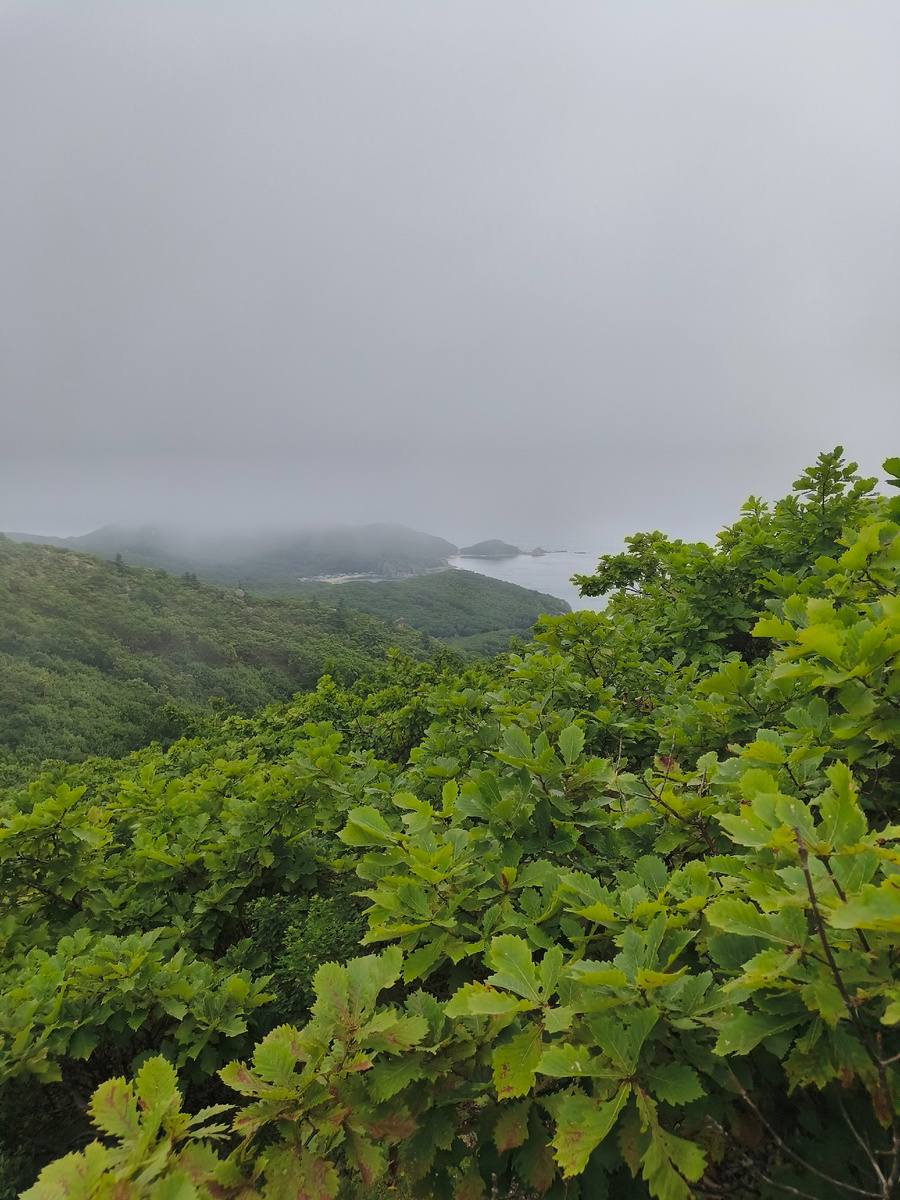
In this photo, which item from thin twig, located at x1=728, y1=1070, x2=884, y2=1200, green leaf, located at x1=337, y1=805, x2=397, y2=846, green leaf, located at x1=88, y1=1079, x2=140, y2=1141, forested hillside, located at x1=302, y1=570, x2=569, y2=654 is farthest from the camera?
forested hillside, located at x1=302, y1=570, x2=569, y2=654

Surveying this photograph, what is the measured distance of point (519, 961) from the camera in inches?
56.2

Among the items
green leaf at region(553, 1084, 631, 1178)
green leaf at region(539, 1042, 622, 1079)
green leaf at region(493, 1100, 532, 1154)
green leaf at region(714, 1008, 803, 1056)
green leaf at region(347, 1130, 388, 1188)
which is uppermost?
green leaf at region(714, 1008, 803, 1056)

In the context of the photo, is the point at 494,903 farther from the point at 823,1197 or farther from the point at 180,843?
the point at 180,843

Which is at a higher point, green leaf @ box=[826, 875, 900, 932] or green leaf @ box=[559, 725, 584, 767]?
green leaf @ box=[826, 875, 900, 932]

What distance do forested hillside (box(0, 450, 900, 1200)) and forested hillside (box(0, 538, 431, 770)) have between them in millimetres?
48054

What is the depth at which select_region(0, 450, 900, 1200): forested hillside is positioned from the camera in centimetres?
122

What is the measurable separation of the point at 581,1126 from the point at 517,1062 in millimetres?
207

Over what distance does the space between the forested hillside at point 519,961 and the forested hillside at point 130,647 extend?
48054 millimetres

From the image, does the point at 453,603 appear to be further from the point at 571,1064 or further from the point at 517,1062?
the point at 571,1064

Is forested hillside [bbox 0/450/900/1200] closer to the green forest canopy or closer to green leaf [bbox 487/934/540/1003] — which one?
green leaf [bbox 487/934/540/1003]

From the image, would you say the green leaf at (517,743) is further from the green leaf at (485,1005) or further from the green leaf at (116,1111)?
the green leaf at (116,1111)

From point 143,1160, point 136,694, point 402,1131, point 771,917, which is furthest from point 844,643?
point 136,694

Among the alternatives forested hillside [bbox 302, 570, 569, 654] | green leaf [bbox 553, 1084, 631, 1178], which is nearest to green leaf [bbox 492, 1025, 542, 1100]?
green leaf [bbox 553, 1084, 631, 1178]

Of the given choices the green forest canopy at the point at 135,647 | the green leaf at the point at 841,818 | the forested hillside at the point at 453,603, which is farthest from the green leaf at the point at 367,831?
the forested hillside at the point at 453,603
